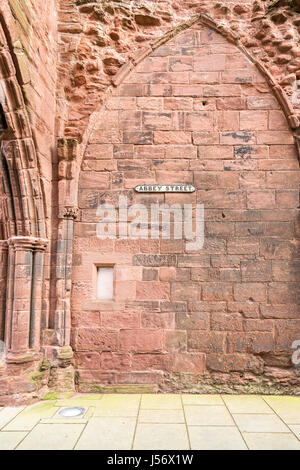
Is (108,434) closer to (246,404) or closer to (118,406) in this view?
(118,406)

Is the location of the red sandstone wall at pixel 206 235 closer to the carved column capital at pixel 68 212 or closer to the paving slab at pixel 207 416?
the carved column capital at pixel 68 212

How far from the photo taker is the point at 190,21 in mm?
5012

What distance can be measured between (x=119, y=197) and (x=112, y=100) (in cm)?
139

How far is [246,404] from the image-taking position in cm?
407

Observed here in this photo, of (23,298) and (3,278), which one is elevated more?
(3,278)

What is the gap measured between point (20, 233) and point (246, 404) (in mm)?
3391

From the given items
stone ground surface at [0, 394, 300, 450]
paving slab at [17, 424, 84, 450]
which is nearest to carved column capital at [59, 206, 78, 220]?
stone ground surface at [0, 394, 300, 450]

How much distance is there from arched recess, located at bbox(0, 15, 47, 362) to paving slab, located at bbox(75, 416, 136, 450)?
51.0 inches

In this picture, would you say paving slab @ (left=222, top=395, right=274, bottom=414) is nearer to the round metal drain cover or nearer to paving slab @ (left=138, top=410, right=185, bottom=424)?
paving slab @ (left=138, top=410, right=185, bottom=424)

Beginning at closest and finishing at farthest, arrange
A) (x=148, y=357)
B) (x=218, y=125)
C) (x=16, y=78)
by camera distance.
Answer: (x=16, y=78)
(x=148, y=357)
(x=218, y=125)

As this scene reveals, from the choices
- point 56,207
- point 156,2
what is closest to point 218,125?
point 156,2

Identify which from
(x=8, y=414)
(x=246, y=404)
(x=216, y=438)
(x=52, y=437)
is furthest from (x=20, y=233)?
(x=246, y=404)

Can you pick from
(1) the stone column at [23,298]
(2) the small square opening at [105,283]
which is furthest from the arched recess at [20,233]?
(2) the small square opening at [105,283]

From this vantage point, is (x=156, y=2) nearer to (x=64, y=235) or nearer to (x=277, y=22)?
(x=277, y=22)
